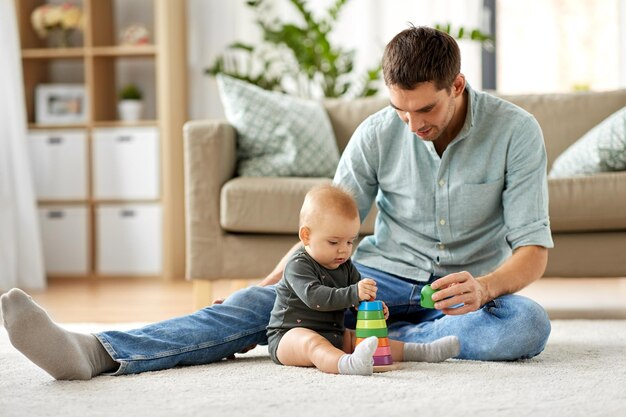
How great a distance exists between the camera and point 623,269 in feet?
9.89

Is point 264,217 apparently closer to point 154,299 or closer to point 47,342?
point 154,299

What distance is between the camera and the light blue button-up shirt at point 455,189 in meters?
2.02

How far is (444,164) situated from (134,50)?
123 inches

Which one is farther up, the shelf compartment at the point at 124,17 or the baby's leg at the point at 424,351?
the shelf compartment at the point at 124,17

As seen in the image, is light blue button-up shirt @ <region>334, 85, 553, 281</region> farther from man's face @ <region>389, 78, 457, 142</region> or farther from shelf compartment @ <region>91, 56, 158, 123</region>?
shelf compartment @ <region>91, 56, 158, 123</region>

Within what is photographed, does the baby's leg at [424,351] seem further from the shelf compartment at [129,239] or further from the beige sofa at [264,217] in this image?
the shelf compartment at [129,239]

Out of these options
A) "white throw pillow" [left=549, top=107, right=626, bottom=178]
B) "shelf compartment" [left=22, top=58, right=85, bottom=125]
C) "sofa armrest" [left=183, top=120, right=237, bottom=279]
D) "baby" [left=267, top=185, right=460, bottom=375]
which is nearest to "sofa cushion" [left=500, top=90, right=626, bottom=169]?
"white throw pillow" [left=549, top=107, right=626, bottom=178]

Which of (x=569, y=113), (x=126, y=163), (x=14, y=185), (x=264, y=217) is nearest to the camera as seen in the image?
(x=264, y=217)

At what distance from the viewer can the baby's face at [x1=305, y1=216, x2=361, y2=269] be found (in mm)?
1882

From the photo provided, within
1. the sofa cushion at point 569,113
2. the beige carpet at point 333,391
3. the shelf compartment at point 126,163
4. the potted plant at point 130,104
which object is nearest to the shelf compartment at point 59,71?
the potted plant at point 130,104

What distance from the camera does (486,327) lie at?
2.00m

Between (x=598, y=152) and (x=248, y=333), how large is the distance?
1712 millimetres

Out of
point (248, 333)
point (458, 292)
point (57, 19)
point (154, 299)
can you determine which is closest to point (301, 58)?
point (57, 19)

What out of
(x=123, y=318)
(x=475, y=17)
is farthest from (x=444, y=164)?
(x=475, y=17)
